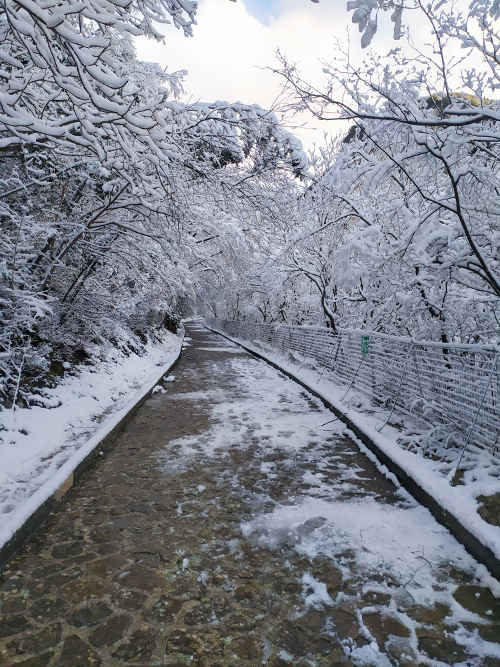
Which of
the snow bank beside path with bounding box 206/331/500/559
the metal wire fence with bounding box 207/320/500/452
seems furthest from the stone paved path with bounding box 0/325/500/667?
the metal wire fence with bounding box 207/320/500/452

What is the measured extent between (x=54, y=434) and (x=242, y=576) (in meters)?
4.11

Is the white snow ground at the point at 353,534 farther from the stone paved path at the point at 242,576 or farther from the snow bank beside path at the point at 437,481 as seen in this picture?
the snow bank beside path at the point at 437,481

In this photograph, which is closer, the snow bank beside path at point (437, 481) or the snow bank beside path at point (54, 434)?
the snow bank beside path at point (437, 481)

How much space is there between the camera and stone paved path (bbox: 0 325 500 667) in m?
2.46

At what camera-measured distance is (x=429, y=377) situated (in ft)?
21.2

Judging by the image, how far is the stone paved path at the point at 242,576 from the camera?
246cm

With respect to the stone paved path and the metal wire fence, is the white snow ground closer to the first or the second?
the stone paved path

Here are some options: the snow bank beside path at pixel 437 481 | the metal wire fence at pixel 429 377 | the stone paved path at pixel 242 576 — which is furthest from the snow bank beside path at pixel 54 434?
the metal wire fence at pixel 429 377

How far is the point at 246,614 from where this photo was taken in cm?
273

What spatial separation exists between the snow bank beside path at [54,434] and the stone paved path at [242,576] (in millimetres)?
307

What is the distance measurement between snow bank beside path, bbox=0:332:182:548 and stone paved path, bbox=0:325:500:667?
0.31 metres

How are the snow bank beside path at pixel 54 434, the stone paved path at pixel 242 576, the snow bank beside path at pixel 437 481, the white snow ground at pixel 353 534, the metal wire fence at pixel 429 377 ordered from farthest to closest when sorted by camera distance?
the metal wire fence at pixel 429 377
the snow bank beside path at pixel 54 434
the snow bank beside path at pixel 437 481
the white snow ground at pixel 353 534
the stone paved path at pixel 242 576

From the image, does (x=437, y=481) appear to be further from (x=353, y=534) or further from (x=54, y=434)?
(x=54, y=434)

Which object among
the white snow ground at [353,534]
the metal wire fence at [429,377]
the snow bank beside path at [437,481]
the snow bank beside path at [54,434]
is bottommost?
the snow bank beside path at [54,434]
